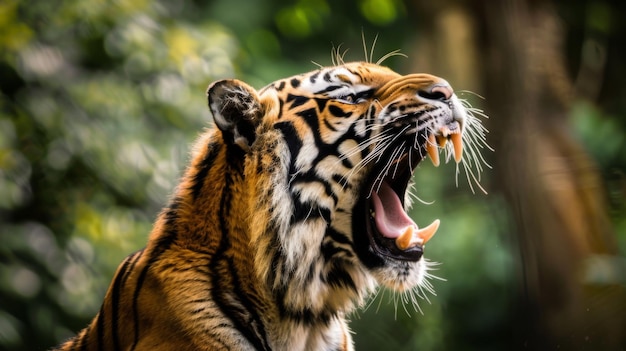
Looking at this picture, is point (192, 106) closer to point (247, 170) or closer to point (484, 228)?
point (247, 170)

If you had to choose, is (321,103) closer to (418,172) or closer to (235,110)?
(235,110)

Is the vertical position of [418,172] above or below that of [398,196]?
below

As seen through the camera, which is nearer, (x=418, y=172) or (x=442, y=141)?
(x=442, y=141)

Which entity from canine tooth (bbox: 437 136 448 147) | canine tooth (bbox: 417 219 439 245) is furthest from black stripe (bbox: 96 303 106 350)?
canine tooth (bbox: 437 136 448 147)

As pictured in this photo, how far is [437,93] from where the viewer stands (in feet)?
6.22

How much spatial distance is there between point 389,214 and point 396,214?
0.06 feet

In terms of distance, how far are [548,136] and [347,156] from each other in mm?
2175

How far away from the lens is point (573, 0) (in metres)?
4.36

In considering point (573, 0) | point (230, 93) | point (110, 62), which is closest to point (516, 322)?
point (573, 0)

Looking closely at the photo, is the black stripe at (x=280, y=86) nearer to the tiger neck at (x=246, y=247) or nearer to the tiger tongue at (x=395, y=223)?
the tiger neck at (x=246, y=247)

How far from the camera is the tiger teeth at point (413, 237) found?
6.31 ft

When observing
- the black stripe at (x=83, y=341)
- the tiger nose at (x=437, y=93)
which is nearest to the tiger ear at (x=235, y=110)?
the tiger nose at (x=437, y=93)

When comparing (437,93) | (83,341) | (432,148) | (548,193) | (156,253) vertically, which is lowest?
(548,193)

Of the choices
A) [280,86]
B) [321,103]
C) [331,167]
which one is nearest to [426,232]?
[331,167]
